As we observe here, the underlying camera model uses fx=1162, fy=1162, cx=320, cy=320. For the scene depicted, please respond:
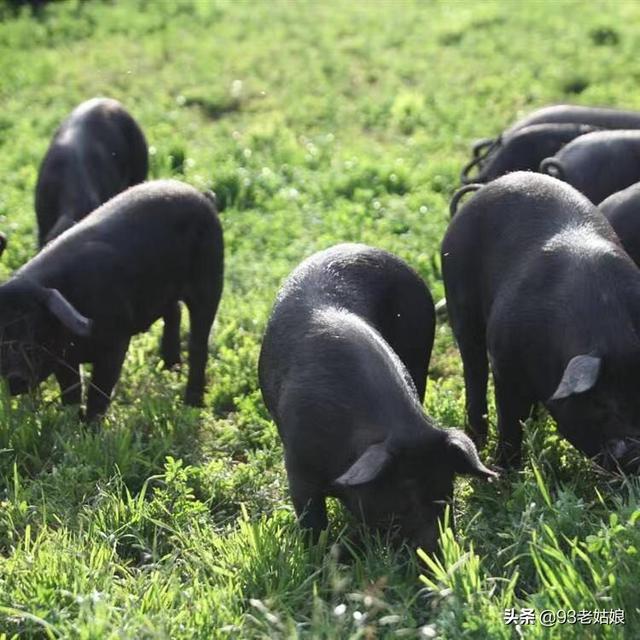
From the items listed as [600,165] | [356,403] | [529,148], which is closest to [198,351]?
[356,403]

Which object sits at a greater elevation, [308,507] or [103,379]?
[308,507]

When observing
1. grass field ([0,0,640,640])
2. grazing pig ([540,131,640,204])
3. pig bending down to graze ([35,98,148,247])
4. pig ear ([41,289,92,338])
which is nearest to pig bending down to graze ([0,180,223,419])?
pig ear ([41,289,92,338])

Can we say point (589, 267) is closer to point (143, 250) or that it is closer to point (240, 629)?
point (240, 629)

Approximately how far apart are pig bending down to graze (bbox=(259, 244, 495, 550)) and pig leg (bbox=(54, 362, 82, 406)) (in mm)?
1611

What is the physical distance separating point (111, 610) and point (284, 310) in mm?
1655

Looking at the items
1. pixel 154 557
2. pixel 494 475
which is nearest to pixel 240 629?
pixel 154 557

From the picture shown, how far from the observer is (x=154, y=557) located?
473 cm

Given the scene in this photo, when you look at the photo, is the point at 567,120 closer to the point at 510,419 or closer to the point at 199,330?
the point at 199,330

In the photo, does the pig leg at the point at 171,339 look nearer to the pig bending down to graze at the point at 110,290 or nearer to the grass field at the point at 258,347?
the pig bending down to graze at the point at 110,290

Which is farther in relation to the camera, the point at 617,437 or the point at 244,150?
the point at 244,150

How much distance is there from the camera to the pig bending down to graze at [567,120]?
8.87m

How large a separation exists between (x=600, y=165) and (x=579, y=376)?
333 cm

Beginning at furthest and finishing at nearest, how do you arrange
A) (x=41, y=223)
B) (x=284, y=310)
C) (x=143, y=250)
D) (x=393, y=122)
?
→ (x=393, y=122), (x=41, y=223), (x=143, y=250), (x=284, y=310)

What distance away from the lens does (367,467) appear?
4195mm
